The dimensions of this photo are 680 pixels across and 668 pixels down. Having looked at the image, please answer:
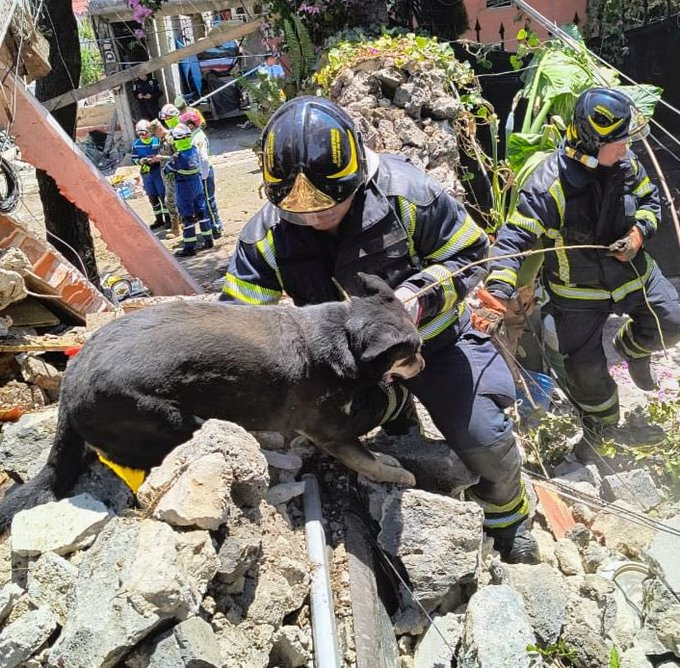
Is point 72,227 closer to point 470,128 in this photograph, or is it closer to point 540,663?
point 470,128

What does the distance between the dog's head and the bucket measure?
7.99 ft

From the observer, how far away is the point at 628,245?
4.76 metres

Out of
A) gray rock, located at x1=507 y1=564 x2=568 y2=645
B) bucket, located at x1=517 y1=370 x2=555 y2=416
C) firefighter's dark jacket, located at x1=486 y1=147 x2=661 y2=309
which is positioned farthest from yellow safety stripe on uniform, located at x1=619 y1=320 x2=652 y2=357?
gray rock, located at x1=507 y1=564 x2=568 y2=645

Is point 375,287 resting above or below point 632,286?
above

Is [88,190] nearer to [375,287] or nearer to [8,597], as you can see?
[375,287]

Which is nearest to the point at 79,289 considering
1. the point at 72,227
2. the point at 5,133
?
the point at 5,133

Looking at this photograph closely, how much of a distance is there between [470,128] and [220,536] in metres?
5.26

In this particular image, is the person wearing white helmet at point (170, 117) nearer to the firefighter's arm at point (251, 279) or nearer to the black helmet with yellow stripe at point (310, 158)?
the firefighter's arm at point (251, 279)

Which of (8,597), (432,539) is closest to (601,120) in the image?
(432,539)

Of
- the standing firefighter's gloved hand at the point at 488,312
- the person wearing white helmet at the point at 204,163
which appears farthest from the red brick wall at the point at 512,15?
the standing firefighter's gloved hand at the point at 488,312

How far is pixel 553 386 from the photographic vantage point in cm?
602

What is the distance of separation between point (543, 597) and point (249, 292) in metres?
1.91

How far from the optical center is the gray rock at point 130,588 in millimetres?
2160

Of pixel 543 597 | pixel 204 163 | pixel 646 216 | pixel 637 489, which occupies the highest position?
pixel 646 216
